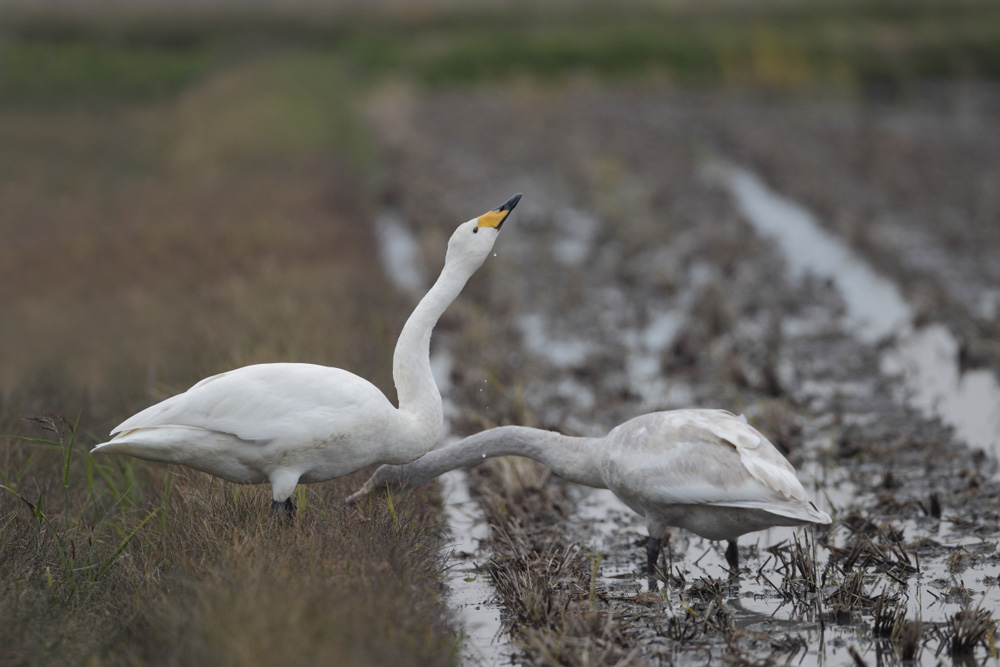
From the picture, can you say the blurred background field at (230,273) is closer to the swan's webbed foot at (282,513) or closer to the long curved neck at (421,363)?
the swan's webbed foot at (282,513)

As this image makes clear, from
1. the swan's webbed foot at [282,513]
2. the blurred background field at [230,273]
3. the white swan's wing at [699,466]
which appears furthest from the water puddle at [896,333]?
the swan's webbed foot at [282,513]

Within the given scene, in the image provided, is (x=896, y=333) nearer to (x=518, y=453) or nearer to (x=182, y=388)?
(x=518, y=453)

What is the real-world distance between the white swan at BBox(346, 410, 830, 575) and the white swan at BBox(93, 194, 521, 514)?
22.1 inches

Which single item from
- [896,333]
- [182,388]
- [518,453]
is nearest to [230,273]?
[182,388]

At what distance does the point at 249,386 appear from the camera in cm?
521

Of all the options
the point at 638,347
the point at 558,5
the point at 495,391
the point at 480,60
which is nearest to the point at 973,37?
the point at 480,60

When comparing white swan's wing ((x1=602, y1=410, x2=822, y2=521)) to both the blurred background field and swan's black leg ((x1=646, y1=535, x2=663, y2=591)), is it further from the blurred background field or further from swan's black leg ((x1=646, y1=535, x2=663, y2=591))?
the blurred background field

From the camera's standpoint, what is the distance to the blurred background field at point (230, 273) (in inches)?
179

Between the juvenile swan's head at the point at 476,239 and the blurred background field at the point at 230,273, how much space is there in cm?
120

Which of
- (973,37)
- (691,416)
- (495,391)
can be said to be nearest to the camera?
(691,416)

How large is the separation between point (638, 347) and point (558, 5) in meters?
50.3

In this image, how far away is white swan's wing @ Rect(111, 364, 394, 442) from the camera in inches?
200

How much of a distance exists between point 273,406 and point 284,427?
0.13 meters

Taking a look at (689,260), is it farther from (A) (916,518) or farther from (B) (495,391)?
(A) (916,518)
